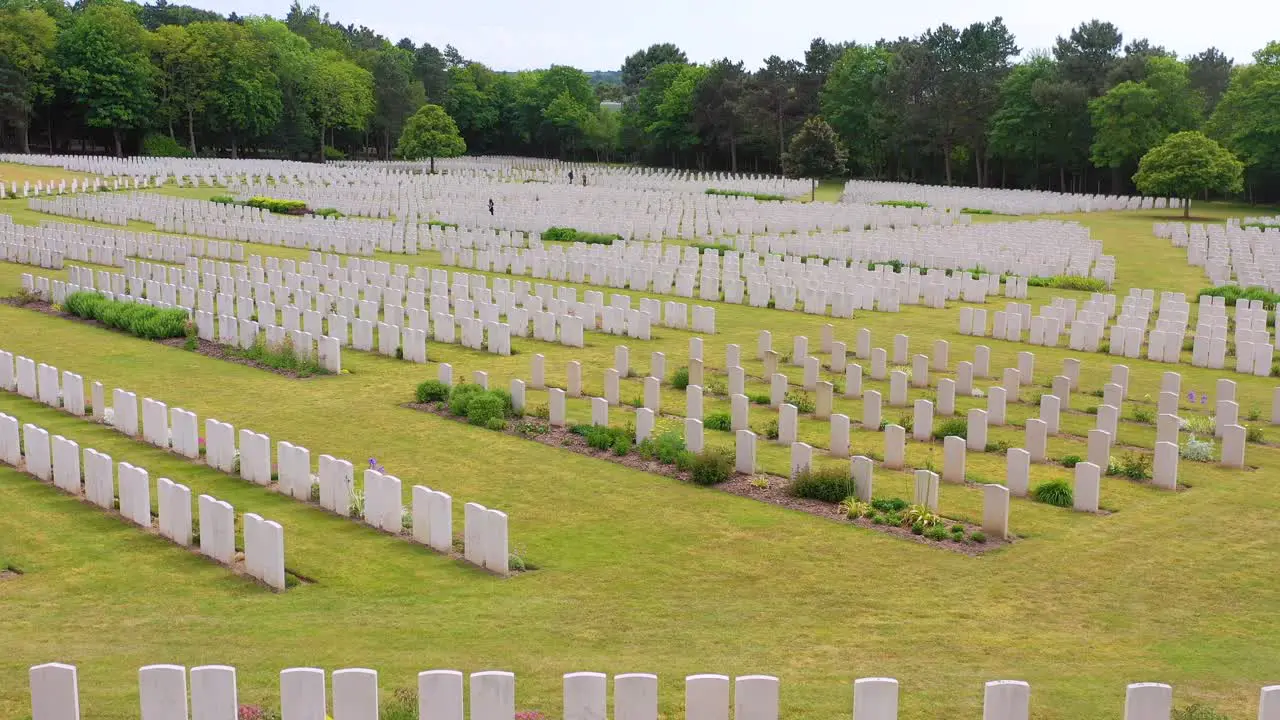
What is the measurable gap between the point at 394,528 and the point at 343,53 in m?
103

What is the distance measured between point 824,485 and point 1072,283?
19.6m

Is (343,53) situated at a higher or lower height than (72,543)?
higher

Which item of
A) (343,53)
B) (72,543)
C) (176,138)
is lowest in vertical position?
(72,543)

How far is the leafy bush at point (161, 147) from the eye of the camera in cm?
7881

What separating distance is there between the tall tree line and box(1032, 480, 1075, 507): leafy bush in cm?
5300

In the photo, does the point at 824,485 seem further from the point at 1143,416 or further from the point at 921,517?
the point at 1143,416

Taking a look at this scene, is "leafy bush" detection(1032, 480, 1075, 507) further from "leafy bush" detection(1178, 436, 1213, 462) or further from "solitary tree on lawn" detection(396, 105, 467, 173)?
"solitary tree on lawn" detection(396, 105, 467, 173)

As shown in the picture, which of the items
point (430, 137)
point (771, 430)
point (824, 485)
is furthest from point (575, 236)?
point (430, 137)

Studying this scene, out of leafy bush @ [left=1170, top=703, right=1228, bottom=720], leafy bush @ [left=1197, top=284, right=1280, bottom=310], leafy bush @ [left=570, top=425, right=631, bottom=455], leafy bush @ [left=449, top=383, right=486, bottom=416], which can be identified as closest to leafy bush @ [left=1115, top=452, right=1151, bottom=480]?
leafy bush @ [left=570, top=425, right=631, bottom=455]

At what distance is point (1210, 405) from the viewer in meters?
17.1

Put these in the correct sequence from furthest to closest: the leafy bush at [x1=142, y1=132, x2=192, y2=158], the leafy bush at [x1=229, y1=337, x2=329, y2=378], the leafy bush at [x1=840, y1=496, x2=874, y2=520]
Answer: the leafy bush at [x1=142, y1=132, x2=192, y2=158] → the leafy bush at [x1=229, y1=337, x2=329, y2=378] → the leafy bush at [x1=840, y1=496, x2=874, y2=520]

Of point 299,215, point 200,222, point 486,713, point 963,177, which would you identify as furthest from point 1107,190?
point 486,713

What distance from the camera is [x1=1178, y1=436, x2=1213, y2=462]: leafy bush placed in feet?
45.6

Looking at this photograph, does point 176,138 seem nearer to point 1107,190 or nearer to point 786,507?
point 1107,190
